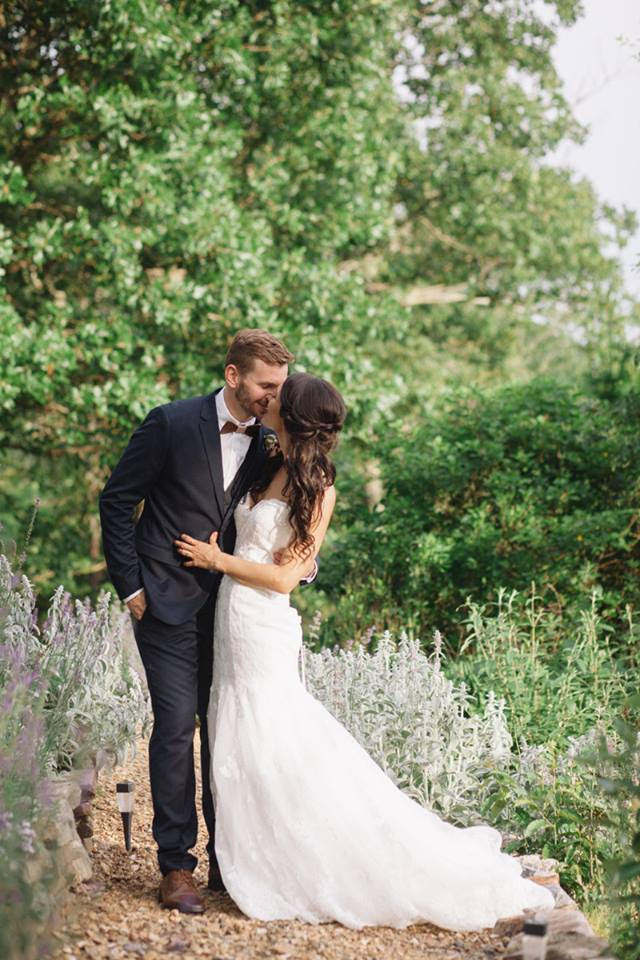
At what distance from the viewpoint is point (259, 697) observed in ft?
12.6

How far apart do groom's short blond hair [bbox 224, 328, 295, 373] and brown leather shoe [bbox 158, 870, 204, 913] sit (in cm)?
169

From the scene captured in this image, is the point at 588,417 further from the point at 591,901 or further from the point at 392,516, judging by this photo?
the point at 591,901

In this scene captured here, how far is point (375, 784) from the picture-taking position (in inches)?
151

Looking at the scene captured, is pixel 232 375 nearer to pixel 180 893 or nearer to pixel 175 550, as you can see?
pixel 175 550

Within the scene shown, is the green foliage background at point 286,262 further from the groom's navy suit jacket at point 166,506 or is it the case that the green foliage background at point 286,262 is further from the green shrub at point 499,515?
the groom's navy suit jacket at point 166,506

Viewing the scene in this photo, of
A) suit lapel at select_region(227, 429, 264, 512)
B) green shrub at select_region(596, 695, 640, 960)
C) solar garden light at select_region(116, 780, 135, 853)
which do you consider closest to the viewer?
green shrub at select_region(596, 695, 640, 960)

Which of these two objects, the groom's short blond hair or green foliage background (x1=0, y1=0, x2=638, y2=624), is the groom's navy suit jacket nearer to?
the groom's short blond hair

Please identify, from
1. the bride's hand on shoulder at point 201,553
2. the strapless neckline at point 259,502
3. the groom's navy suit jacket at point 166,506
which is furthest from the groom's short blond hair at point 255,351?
the bride's hand on shoulder at point 201,553

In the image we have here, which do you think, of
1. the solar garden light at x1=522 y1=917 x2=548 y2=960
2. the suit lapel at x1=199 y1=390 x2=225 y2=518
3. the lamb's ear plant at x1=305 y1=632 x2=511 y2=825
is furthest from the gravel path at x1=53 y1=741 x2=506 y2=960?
the suit lapel at x1=199 y1=390 x2=225 y2=518

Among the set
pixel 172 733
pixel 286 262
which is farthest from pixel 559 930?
pixel 286 262

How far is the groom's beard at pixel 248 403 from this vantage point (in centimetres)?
396

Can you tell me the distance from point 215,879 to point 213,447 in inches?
59.1

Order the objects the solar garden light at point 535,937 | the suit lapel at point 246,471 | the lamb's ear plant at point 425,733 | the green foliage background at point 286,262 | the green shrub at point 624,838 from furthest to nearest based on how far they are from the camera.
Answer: the green foliage background at point 286,262
the lamb's ear plant at point 425,733
the suit lapel at point 246,471
the green shrub at point 624,838
the solar garden light at point 535,937

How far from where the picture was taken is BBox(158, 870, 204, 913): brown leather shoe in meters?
3.73
